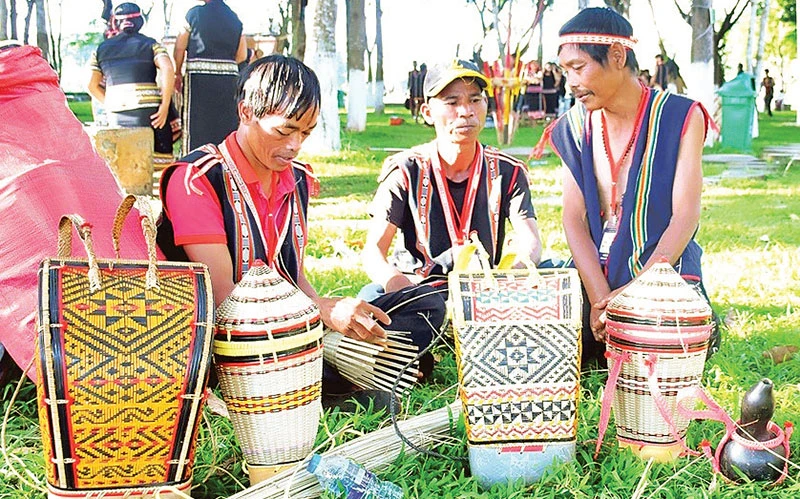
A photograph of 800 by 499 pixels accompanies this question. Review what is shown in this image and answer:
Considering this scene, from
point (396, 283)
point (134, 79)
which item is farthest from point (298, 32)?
point (396, 283)

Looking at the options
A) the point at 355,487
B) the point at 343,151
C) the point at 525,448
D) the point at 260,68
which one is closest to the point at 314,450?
the point at 355,487

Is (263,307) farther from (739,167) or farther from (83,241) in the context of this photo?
(739,167)

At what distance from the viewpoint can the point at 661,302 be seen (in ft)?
8.35

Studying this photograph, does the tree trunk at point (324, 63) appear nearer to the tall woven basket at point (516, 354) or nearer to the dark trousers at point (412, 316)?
the dark trousers at point (412, 316)

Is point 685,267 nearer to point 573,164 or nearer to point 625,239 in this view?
point 625,239

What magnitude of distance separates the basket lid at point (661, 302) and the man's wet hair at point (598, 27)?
2.99ft

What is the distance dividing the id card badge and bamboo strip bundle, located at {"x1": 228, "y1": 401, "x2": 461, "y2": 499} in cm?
83

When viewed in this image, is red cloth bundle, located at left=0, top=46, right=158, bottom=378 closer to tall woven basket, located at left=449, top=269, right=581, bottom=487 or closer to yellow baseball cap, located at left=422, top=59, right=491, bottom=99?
tall woven basket, located at left=449, top=269, right=581, bottom=487

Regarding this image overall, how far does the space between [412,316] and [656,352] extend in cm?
98

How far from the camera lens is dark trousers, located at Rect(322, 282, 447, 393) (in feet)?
10.7

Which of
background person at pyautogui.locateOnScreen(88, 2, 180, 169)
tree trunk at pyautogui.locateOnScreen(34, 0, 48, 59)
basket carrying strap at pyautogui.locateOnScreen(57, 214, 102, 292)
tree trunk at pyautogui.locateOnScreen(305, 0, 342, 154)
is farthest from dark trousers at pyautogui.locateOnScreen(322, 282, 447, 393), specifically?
tree trunk at pyautogui.locateOnScreen(34, 0, 48, 59)

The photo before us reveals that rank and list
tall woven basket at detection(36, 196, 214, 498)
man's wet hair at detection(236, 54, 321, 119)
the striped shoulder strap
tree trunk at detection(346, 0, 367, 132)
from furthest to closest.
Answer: tree trunk at detection(346, 0, 367, 132) < the striped shoulder strap < man's wet hair at detection(236, 54, 321, 119) < tall woven basket at detection(36, 196, 214, 498)

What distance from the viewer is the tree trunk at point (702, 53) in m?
14.1

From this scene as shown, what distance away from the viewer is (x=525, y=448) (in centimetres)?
249
